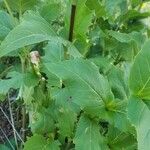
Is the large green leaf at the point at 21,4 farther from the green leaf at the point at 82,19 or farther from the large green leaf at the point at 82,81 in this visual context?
the large green leaf at the point at 82,81

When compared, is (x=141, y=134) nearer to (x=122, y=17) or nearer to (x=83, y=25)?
(x=83, y=25)

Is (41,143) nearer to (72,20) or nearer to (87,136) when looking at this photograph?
(87,136)

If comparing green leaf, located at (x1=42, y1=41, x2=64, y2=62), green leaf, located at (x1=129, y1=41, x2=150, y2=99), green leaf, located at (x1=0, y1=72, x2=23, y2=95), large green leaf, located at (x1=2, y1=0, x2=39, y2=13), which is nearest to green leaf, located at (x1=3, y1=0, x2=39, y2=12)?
large green leaf, located at (x1=2, y1=0, x2=39, y2=13)

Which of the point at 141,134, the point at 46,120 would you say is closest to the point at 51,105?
the point at 46,120

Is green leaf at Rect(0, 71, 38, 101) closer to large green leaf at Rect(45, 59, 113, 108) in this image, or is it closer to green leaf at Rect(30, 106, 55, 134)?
green leaf at Rect(30, 106, 55, 134)

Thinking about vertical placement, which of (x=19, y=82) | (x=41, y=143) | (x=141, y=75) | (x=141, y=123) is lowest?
(x=41, y=143)

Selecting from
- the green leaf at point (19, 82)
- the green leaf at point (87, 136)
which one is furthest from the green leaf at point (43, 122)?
the green leaf at point (87, 136)

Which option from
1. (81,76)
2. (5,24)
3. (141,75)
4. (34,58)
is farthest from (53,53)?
(141,75)

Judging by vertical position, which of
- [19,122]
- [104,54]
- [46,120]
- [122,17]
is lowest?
[19,122]
